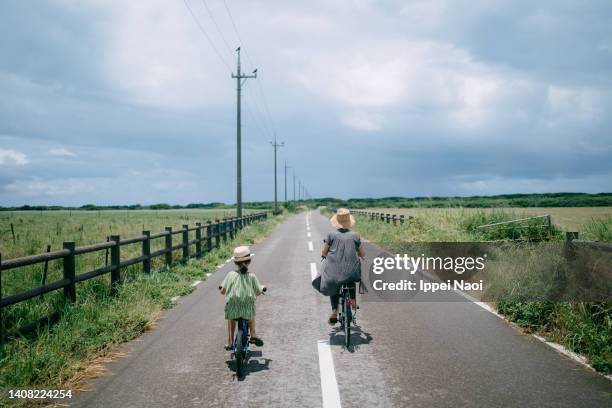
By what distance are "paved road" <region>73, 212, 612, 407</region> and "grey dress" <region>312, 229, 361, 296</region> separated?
83 centimetres

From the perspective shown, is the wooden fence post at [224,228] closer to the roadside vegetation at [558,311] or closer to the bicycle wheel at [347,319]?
the roadside vegetation at [558,311]

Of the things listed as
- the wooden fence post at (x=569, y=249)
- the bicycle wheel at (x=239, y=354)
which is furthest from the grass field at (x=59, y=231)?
the wooden fence post at (x=569, y=249)

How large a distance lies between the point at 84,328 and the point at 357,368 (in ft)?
12.5

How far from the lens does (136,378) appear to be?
4.95 m

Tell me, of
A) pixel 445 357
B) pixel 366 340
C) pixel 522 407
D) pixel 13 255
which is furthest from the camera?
pixel 13 255

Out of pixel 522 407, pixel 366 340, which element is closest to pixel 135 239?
pixel 366 340

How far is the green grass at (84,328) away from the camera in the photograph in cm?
479

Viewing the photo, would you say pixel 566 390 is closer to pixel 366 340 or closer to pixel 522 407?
pixel 522 407

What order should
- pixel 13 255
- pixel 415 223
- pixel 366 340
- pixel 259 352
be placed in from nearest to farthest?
1. pixel 259 352
2. pixel 366 340
3. pixel 13 255
4. pixel 415 223

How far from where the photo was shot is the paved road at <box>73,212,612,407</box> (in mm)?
4336

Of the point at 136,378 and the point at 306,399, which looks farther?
the point at 136,378

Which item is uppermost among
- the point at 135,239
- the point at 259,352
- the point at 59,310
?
the point at 135,239

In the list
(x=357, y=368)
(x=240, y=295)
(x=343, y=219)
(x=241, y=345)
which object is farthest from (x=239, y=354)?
(x=343, y=219)

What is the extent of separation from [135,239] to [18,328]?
14.1 feet
